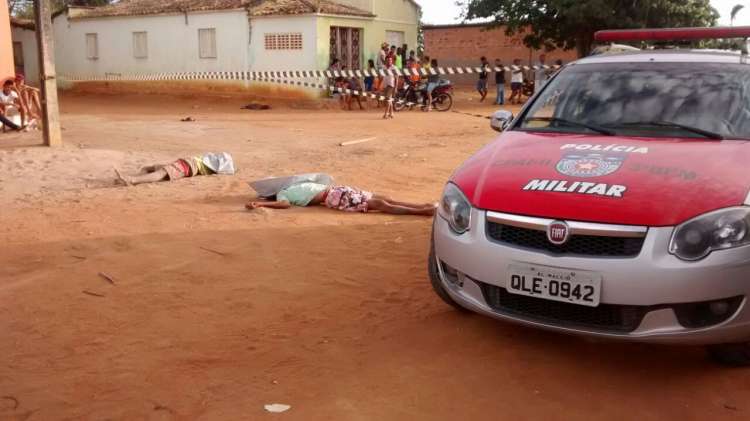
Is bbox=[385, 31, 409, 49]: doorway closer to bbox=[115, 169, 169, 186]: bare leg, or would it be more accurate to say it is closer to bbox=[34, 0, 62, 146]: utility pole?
bbox=[34, 0, 62, 146]: utility pole

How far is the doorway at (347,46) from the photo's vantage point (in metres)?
25.7

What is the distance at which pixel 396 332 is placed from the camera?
14.3 feet

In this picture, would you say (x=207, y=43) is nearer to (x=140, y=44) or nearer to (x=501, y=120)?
(x=140, y=44)

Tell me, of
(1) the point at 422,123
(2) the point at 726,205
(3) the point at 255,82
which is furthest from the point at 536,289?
(3) the point at 255,82

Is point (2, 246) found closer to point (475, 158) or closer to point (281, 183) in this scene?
point (281, 183)

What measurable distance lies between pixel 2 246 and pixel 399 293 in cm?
373

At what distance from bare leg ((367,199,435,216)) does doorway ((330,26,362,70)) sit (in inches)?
723

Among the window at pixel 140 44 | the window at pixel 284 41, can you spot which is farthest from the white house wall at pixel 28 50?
the window at pixel 284 41

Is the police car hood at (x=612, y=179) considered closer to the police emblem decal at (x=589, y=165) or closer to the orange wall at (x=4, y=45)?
the police emblem decal at (x=589, y=165)

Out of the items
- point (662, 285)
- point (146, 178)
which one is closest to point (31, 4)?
point (146, 178)

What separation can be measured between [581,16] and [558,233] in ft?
64.3

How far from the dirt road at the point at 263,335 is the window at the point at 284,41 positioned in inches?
653

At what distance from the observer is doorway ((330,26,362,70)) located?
2572cm

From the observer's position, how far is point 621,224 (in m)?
3.37
